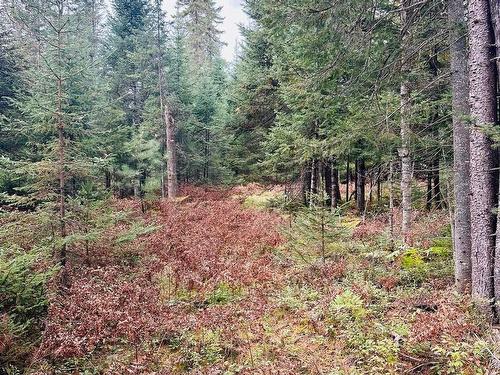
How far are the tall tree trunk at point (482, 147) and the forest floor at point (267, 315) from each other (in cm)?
68

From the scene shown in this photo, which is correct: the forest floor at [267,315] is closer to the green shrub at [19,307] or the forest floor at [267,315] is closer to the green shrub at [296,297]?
the green shrub at [296,297]

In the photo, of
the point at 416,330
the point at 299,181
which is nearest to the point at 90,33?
the point at 299,181

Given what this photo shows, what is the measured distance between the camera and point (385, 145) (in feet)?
29.7

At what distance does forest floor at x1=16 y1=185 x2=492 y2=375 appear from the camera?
4699mm

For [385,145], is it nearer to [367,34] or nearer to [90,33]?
[367,34]

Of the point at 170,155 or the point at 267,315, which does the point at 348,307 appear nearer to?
the point at 267,315

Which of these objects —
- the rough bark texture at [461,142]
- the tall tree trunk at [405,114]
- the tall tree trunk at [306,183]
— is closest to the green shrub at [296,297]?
the rough bark texture at [461,142]

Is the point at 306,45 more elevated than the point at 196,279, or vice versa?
the point at 306,45

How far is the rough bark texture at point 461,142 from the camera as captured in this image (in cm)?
593

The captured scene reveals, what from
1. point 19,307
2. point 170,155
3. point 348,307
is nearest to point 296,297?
point 348,307

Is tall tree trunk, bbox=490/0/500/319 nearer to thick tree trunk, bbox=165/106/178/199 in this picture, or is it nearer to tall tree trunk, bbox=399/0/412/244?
tall tree trunk, bbox=399/0/412/244

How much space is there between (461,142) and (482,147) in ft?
2.44

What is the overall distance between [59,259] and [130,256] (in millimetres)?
2010

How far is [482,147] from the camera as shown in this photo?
17.4ft
